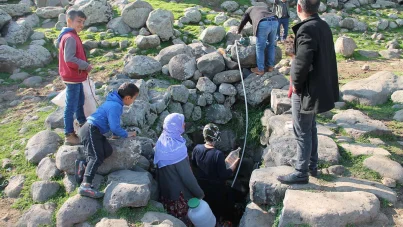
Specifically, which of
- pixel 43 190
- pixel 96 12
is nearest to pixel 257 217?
pixel 43 190

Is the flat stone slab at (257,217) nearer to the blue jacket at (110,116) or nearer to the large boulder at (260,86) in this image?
the blue jacket at (110,116)

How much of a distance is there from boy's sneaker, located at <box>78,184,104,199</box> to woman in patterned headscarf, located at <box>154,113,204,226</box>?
829 mm

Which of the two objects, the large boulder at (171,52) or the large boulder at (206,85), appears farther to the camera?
the large boulder at (171,52)

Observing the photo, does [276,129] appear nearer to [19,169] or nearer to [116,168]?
[116,168]

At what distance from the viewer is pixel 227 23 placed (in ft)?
36.7

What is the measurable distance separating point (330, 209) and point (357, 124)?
2375mm

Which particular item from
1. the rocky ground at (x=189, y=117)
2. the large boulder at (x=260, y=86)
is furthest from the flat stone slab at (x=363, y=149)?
the large boulder at (x=260, y=86)

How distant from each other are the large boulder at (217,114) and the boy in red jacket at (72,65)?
254 centimetres

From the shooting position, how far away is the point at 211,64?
7.45 metres

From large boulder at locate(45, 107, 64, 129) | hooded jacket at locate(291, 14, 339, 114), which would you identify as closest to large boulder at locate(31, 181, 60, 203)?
large boulder at locate(45, 107, 64, 129)

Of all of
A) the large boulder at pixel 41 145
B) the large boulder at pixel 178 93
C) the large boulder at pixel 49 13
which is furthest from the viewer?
the large boulder at pixel 49 13

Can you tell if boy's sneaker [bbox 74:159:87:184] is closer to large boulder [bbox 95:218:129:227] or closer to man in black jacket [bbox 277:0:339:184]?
large boulder [bbox 95:218:129:227]

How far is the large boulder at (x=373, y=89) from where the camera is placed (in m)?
7.12

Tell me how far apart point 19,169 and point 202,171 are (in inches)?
99.4
